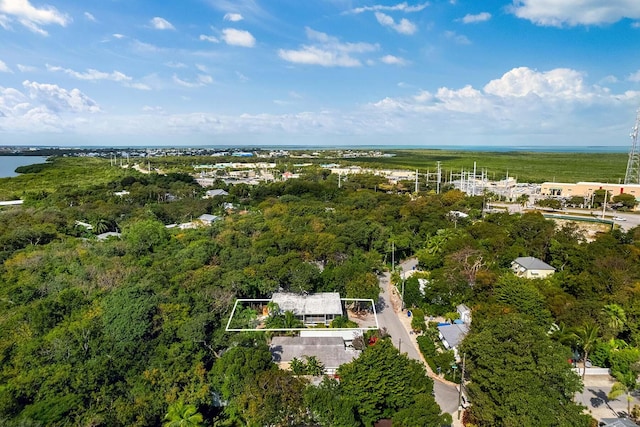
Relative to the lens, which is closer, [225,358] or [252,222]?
[225,358]

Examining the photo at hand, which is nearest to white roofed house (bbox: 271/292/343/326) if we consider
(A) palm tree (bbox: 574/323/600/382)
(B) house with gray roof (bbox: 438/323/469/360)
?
(B) house with gray roof (bbox: 438/323/469/360)

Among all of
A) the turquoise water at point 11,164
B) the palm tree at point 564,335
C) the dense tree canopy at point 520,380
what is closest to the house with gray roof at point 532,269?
the palm tree at point 564,335

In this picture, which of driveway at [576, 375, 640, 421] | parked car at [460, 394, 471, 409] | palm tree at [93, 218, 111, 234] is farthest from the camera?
palm tree at [93, 218, 111, 234]

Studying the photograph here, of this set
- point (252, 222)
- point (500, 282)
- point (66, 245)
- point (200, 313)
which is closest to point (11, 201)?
point (66, 245)

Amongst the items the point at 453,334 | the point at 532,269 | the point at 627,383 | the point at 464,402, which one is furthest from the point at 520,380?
the point at 532,269

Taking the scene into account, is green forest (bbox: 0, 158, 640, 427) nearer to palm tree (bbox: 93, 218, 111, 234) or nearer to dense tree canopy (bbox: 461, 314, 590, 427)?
dense tree canopy (bbox: 461, 314, 590, 427)

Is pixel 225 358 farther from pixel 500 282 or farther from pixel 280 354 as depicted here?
pixel 500 282

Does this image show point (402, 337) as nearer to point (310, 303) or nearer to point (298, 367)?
point (310, 303)
